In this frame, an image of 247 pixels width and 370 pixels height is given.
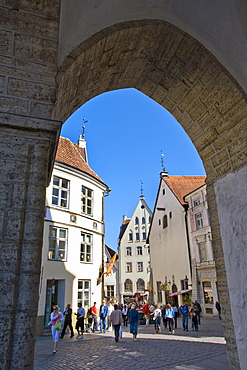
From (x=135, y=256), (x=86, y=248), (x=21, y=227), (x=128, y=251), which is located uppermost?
(x=128, y=251)

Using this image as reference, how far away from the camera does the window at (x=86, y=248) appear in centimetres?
1351

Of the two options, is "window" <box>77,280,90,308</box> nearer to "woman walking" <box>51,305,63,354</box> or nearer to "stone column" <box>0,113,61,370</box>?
"woman walking" <box>51,305,63,354</box>

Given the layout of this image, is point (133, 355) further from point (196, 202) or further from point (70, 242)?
point (196, 202)

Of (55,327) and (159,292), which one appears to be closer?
(55,327)

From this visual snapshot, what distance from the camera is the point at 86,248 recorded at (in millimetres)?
13789

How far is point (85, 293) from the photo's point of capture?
43.6 feet

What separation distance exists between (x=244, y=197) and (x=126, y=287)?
32.9 meters

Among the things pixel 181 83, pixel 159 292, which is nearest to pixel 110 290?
pixel 159 292

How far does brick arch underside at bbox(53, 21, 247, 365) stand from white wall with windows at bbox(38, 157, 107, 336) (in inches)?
324

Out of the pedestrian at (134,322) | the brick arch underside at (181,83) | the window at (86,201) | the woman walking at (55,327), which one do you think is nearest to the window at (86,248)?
the window at (86,201)

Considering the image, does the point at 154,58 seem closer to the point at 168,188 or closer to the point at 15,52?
the point at 15,52

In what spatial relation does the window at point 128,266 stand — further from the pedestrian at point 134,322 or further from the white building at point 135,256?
the pedestrian at point 134,322

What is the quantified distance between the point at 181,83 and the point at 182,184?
19.3 metres

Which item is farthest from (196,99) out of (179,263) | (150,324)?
(179,263)
